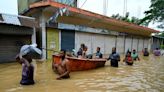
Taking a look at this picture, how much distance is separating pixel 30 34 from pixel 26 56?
856cm

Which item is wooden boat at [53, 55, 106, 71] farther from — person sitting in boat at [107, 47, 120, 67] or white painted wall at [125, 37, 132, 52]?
white painted wall at [125, 37, 132, 52]

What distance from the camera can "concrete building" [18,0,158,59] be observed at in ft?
54.4

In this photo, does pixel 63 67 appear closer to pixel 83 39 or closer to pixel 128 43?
pixel 83 39

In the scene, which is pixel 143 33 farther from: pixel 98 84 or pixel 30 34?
pixel 98 84

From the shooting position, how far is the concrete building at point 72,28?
16.6 metres

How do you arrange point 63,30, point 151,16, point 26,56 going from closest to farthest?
1. point 26,56
2. point 151,16
3. point 63,30

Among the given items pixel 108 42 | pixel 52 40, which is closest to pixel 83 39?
pixel 52 40

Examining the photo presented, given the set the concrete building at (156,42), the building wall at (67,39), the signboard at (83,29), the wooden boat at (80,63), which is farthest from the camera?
the concrete building at (156,42)

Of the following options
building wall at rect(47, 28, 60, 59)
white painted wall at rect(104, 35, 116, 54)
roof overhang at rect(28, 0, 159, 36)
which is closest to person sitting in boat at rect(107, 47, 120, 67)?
roof overhang at rect(28, 0, 159, 36)

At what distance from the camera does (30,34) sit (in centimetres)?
1606

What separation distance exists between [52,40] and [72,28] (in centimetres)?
245

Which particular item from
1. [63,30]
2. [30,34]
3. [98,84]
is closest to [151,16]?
[98,84]

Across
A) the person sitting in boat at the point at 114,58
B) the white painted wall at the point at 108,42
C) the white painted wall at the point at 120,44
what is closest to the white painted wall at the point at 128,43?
the white painted wall at the point at 120,44

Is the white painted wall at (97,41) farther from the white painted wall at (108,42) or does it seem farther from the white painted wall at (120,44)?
Result: the white painted wall at (120,44)
